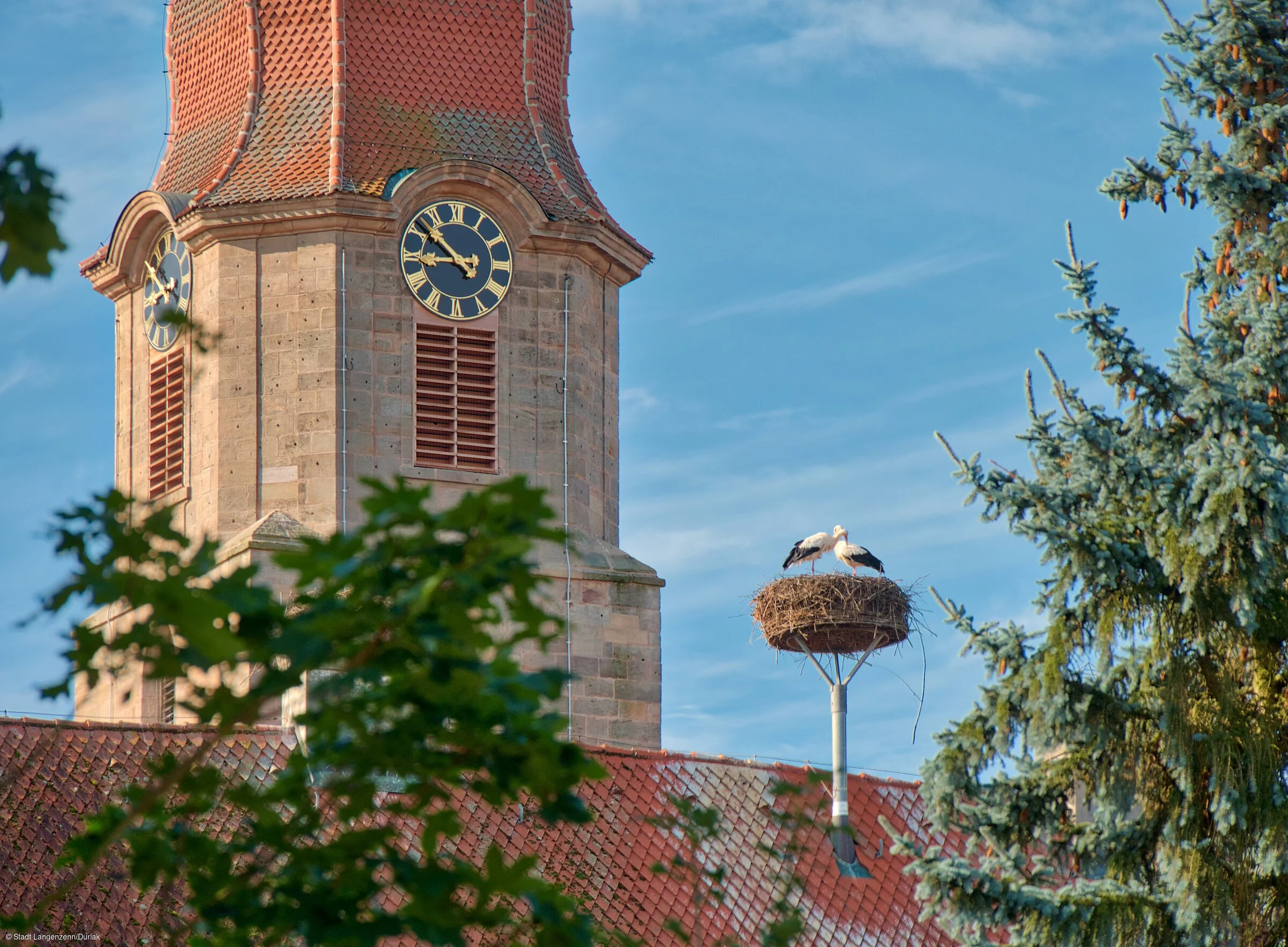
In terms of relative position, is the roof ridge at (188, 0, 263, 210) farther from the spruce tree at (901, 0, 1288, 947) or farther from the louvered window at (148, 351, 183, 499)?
the spruce tree at (901, 0, 1288, 947)

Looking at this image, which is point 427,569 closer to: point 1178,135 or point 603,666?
point 1178,135

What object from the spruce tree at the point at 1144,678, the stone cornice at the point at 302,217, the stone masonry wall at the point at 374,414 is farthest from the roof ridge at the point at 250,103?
the spruce tree at the point at 1144,678

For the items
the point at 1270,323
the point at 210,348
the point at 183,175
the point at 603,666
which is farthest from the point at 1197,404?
the point at 183,175

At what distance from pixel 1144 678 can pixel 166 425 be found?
1537 cm

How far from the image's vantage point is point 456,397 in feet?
85.3

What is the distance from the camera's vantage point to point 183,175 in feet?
90.9

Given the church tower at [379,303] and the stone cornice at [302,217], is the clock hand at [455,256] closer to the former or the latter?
the church tower at [379,303]

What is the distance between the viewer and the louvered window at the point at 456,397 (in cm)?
2581

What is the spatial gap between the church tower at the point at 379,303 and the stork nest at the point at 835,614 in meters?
1.97

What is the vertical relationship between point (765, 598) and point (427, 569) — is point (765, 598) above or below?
above

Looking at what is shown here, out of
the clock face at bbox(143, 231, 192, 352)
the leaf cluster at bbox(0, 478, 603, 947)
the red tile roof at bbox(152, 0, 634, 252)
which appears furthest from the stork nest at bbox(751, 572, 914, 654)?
the leaf cluster at bbox(0, 478, 603, 947)

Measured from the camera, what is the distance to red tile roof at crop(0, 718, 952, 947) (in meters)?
20.1

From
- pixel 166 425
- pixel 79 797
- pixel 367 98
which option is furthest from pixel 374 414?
pixel 79 797

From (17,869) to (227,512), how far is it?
20.0 feet
